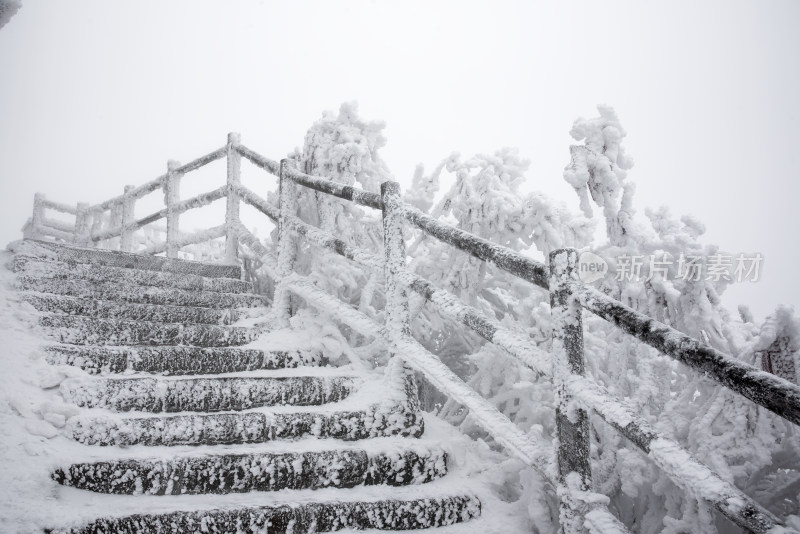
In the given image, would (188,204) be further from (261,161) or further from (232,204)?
(261,161)

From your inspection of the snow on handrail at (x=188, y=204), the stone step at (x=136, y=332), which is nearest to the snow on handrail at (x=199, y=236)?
the snow on handrail at (x=188, y=204)

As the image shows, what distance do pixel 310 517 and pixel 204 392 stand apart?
1.10 meters

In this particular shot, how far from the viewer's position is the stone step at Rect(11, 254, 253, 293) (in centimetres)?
471

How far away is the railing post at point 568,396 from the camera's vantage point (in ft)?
7.84

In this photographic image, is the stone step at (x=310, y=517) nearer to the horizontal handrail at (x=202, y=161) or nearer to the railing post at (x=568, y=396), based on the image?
the railing post at (x=568, y=396)

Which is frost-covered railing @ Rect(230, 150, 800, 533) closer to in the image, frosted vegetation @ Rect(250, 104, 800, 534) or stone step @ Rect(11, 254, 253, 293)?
frosted vegetation @ Rect(250, 104, 800, 534)

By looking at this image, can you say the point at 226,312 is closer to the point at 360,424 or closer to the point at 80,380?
the point at 80,380

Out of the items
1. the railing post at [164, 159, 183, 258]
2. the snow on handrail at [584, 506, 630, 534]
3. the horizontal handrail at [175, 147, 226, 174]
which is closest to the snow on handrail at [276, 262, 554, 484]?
the snow on handrail at [584, 506, 630, 534]

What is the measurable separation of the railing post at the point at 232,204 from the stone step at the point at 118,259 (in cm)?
43

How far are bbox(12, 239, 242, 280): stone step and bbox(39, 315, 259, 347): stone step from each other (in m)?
1.65

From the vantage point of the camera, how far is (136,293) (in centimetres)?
468

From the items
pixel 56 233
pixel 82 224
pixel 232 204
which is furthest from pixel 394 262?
pixel 56 233

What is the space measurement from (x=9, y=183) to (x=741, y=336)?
169876 mm

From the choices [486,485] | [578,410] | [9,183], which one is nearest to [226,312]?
[486,485]
